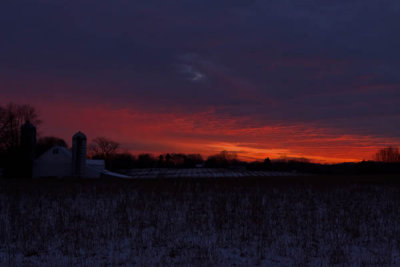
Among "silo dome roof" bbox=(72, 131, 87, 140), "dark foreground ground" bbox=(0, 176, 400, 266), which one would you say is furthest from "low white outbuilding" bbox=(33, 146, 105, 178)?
"dark foreground ground" bbox=(0, 176, 400, 266)

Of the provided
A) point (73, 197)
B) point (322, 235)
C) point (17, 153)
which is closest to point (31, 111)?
point (17, 153)

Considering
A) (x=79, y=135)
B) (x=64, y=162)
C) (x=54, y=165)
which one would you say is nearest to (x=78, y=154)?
(x=64, y=162)

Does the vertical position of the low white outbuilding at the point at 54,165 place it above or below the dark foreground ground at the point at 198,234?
above

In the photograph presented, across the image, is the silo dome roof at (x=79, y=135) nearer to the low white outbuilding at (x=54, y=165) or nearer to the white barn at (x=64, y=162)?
the white barn at (x=64, y=162)

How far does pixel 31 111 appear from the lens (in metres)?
86.0

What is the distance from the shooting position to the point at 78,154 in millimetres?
61719

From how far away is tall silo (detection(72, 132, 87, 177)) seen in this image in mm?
61344

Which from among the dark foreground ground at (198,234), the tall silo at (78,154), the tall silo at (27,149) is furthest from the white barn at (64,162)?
the dark foreground ground at (198,234)

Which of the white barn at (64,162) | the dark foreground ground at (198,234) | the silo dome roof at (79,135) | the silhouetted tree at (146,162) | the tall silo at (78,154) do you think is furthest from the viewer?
the silhouetted tree at (146,162)

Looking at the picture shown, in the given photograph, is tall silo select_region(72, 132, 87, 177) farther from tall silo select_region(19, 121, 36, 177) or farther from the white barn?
tall silo select_region(19, 121, 36, 177)

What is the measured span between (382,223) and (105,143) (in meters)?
142

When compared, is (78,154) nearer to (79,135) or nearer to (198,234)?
(79,135)

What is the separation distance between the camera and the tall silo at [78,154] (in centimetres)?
6134

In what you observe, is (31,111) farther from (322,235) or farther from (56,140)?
(322,235)
